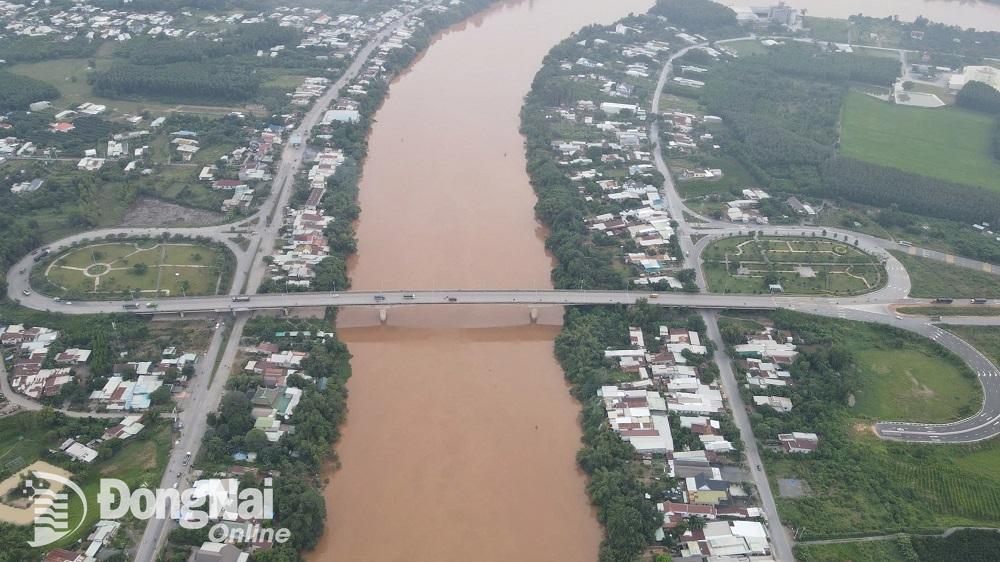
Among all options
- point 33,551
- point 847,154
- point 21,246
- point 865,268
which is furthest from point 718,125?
point 33,551

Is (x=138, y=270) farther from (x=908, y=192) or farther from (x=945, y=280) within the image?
(x=908, y=192)

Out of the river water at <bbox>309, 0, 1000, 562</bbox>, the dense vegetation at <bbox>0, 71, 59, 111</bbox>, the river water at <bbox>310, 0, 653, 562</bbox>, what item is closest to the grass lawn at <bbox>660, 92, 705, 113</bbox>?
the river water at <bbox>309, 0, 1000, 562</bbox>

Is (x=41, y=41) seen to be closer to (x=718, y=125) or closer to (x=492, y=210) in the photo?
(x=492, y=210)

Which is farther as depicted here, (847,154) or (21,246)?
(847,154)

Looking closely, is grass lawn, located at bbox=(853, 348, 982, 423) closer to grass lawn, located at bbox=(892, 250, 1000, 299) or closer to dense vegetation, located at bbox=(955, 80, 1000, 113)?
grass lawn, located at bbox=(892, 250, 1000, 299)

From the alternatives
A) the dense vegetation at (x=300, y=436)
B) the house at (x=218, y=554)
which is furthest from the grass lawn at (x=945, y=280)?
the house at (x=218, y=554)

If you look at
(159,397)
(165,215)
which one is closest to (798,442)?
(159,397)
